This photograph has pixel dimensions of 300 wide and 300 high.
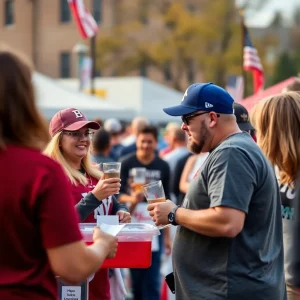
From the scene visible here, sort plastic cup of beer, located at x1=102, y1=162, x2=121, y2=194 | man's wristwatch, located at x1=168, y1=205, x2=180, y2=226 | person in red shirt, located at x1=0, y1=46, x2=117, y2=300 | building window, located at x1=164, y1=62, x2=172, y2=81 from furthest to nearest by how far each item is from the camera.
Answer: building window, located at x1=164, y1=62, x2=172, y2=81, plastic cup of beer, located at x1=102, y1=162, x2=121, y2=194, man's wristwatch, located at x1=168, y1=205, x2=180, y2=226, person in red shirt, located at x1=0, y1=46, x2=117, y2=300

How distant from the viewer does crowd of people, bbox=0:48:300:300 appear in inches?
115

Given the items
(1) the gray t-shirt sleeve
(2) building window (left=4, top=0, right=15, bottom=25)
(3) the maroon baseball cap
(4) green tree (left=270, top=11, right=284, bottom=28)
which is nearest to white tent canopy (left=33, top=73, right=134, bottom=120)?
(3) the maroon baseball cap

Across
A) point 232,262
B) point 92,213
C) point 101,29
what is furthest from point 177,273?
point 101,29

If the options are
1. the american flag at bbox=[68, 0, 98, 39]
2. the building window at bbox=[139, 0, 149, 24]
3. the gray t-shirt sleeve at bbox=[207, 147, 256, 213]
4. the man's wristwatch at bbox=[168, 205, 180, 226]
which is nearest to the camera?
the gray t-shirt sleeve at bbox=[207, 147, 256, 213]

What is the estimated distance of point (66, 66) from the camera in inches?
2317

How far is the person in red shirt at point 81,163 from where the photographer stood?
5.10 metres

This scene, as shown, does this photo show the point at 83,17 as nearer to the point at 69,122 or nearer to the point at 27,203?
the point at 69,122

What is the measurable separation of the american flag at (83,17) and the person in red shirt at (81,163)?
12.2 meters

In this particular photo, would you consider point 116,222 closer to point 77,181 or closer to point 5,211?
point 77,181

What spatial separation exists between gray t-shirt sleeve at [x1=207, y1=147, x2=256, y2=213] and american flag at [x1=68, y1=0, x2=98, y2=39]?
13618mm

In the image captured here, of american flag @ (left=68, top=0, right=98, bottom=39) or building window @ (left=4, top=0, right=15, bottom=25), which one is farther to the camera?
building window @ (left=4, top=0, right=15, bottom=25)

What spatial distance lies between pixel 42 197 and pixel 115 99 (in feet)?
92.3

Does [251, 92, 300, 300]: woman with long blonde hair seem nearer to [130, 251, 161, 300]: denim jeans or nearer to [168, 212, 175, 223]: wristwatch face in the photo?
[168, 212, 175, 223]: wristwatch face

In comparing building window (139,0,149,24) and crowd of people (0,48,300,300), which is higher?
crowd of people (0,48,300,300)
